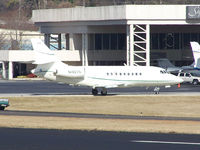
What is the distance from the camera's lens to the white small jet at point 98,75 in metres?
67.6

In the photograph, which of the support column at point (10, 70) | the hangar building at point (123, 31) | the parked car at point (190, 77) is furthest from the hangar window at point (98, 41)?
the parked car at point (190, 77)

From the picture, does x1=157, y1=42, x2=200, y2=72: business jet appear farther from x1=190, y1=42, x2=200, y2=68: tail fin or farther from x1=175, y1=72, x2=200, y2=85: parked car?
x1=175, y1=72, x2=200, y2=85: parked car

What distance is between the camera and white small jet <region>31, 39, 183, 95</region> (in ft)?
222

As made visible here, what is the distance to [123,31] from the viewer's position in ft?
356

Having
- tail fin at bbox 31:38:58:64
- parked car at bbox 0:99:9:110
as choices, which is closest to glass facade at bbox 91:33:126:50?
tail fin at bbox 31:38:58:64

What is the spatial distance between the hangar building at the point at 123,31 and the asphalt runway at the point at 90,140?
190 ft

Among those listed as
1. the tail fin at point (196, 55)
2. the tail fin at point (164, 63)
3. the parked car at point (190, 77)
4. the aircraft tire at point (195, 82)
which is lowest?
the aircraft tire at point (195, 82)

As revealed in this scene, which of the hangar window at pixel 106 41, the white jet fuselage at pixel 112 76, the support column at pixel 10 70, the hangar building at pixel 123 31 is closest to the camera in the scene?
the white jet fuselage at pixel 112 76

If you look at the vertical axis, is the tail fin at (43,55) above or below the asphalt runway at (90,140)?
above

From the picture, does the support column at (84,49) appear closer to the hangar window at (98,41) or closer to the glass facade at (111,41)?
the hangar window at (98,41)

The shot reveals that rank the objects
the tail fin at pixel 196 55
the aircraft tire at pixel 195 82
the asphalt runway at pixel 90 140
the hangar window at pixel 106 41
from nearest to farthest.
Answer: the asphalt runway at pixel 90 140
the tail fin at pixel 196 55
the aircraft tire at pixel 195 82
the hangar window at pixel 106 41

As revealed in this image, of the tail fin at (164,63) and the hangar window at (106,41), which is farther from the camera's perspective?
the hangar window at (106,41)

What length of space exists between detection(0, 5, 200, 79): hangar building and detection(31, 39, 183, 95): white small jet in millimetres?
22892

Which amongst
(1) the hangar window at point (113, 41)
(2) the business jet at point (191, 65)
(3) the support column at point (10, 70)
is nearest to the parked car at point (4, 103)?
(2) the business jet at point (191, 65)
